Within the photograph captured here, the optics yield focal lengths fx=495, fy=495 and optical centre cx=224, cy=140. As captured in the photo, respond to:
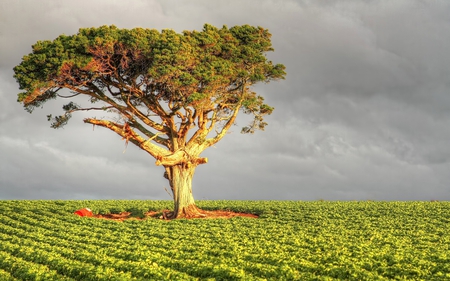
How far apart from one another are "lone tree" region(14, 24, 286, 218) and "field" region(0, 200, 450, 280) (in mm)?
6268

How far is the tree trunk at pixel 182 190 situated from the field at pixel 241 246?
10.5 feet

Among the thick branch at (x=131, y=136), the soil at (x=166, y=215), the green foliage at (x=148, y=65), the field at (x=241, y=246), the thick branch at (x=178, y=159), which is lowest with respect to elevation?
the field at (x=241, y=246)

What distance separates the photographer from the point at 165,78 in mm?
30766

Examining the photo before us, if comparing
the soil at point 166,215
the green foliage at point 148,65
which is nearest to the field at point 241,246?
the soil at point 166,215

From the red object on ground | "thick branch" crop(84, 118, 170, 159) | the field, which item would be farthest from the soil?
"thick branch" crop(84, 118, 170, 159)

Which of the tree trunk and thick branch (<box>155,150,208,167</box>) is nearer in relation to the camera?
thick branch (<box>155,150,208,167</box>)

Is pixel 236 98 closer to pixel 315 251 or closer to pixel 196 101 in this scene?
pixel 196 101

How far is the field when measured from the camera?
16.5 metres

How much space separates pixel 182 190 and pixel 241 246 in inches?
591

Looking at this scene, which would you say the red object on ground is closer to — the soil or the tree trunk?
the soil

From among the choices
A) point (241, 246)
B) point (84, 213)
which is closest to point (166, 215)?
point (84, 213)

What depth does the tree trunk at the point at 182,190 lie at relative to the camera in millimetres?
36031

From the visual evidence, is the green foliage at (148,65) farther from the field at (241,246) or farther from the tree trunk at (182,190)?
the field at (241,246)

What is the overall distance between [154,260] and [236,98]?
19935 mm
